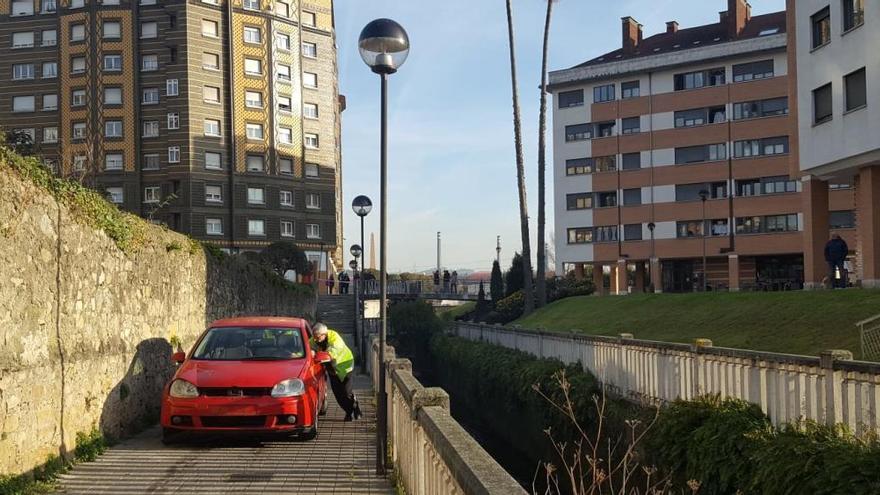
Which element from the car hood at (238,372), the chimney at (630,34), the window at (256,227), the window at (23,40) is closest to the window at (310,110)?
the window at (256,227)

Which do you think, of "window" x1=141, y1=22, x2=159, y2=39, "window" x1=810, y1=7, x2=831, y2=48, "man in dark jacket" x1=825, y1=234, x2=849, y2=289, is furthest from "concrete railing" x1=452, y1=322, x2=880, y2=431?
"window" x1=141, y1=22, x2=159, y2=39

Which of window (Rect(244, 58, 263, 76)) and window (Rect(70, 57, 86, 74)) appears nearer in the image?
window (Rect(70, 57, 86, 74))

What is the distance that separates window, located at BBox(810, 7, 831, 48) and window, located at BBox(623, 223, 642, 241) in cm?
3360

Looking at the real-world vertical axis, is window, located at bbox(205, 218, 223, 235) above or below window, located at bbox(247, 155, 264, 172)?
below

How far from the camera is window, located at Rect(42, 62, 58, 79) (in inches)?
2687

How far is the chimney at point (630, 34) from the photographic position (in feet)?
230

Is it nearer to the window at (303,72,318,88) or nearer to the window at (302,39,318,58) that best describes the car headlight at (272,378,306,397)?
the window at (303,72,318,88)

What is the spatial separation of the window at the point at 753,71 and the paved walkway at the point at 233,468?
2103 inches

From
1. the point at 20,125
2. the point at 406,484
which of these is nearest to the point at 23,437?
the point at 406,484

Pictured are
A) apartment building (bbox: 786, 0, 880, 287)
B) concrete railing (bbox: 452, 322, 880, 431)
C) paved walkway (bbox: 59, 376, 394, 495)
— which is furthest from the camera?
apartment building (bbox: 786, 0, 880, 287)

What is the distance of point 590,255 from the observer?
216 ft

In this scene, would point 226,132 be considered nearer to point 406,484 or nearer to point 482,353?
point 482,353

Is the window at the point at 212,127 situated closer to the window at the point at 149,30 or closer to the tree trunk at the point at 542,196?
the window at the point at 149,30

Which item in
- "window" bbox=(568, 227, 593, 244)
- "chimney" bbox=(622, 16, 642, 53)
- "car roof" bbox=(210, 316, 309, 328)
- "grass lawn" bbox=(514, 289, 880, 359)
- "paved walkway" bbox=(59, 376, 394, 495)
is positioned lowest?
"paved walkway" bbox=(59, 376, 394, 495)
